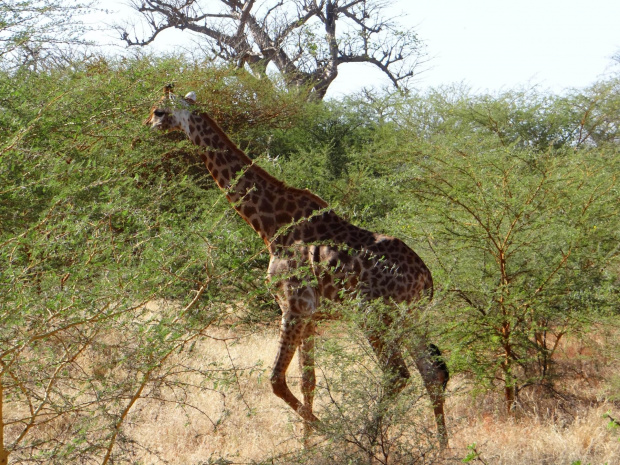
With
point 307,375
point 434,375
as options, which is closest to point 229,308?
point 307,375

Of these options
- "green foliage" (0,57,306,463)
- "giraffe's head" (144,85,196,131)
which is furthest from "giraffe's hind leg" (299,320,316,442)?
"giraffe's head" (144,85,196,131)

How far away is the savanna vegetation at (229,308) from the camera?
3293mm

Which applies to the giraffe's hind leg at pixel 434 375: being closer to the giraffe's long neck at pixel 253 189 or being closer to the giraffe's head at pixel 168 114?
the giraffe's long neck at pixel 253 189

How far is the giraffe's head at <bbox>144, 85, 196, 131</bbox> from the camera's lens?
17.8ft

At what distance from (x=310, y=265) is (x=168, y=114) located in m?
1.63

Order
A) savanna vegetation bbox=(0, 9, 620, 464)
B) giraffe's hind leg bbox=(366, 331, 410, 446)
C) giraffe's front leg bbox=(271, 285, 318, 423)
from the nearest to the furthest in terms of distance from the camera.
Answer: savanna vegetation bbox=(0, 9, 620, 464) < giraffe's hind leg bbox=(366, 331, 410, 446) < giraffe's front leg bbox=(271, 285, 318, 423)

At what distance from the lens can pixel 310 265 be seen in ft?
15.7

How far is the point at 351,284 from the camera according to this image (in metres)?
4.98

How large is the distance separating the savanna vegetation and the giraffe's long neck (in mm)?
309

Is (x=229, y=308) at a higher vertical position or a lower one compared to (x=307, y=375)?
higher

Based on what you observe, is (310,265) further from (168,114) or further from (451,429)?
(168,114)

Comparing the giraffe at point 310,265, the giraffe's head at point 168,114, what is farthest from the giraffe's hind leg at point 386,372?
the giraffe's head at point 168,114

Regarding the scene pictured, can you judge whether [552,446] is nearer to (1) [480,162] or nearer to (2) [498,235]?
(2) [498,235]

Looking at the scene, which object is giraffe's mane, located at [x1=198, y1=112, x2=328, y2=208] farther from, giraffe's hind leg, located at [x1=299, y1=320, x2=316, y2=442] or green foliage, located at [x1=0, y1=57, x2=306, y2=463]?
giraffe's hind leg, located at [x1=299, y1=320, x2=316, y2=442]
